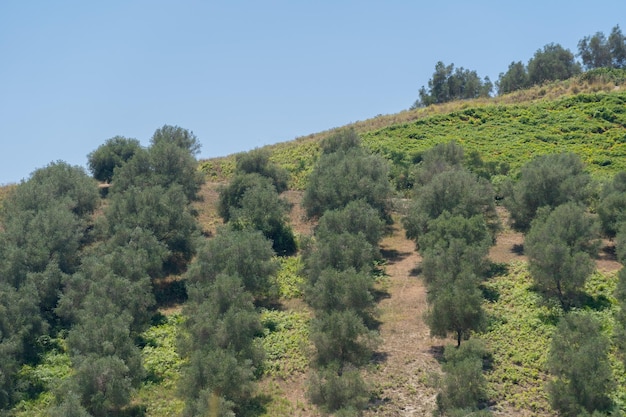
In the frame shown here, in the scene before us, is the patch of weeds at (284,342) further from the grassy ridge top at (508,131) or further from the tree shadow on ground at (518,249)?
the grassy ridge top at (508,131)

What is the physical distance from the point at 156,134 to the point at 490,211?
3377 centimetres

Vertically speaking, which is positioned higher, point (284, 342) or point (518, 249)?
point (518, 249)

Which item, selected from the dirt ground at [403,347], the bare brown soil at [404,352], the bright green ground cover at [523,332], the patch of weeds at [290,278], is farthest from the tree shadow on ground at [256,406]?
the patch of weeds at [290,278]

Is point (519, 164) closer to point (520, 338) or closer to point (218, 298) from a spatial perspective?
point (520, 338)

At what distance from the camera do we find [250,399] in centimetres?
2969

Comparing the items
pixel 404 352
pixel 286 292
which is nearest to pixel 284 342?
pixel 404 352

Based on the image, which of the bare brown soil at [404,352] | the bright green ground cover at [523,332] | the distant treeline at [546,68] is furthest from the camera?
the distant treeline at [546,68]

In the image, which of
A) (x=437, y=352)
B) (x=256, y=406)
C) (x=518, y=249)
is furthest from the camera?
(x=518, y=249)

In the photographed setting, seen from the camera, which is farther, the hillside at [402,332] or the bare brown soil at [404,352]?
the hillside at [402,332]

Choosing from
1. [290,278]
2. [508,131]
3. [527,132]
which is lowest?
[290,278]

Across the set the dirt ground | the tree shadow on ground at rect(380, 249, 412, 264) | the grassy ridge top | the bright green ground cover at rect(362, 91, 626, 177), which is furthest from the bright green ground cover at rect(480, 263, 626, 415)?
the bright green ground cover at rect(362, 91, 626, 177)

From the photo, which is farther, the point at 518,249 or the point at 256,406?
the point at 518,249

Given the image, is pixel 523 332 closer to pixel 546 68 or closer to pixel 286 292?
pixel 286 292

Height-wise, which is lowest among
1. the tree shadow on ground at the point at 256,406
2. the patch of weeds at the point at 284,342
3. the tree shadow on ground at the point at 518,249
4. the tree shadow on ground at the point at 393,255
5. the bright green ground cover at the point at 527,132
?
the tree shadow on ground at the point at 256,406
